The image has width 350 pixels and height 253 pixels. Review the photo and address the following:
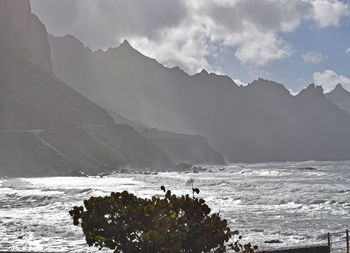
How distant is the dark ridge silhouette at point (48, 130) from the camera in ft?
412

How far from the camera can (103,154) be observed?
152m

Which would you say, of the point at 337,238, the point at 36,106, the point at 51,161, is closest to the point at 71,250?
the point at 337,238

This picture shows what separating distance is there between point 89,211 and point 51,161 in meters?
121

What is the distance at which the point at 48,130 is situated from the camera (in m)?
144

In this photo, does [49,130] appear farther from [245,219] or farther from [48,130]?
[245,219]

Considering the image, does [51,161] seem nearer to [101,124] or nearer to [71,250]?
[101,124]

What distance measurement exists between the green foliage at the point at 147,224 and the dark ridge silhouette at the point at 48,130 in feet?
370

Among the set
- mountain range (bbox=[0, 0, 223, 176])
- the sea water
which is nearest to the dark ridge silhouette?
mountain range (bbox=[0, 0, 223, 176])

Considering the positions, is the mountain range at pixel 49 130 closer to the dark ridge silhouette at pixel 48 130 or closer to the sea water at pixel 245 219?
the dark ridge silhouette at pixel 48 130

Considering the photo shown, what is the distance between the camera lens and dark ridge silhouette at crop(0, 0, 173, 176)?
12556 centimetres

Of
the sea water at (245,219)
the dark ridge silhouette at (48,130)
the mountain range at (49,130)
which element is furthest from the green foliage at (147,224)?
the dark ridge silhouette at (48,130)

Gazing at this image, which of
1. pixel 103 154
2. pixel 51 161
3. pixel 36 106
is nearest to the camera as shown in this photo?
pixel 51 161

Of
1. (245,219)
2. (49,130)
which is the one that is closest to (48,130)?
(49,130)

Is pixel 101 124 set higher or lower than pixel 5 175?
higher
